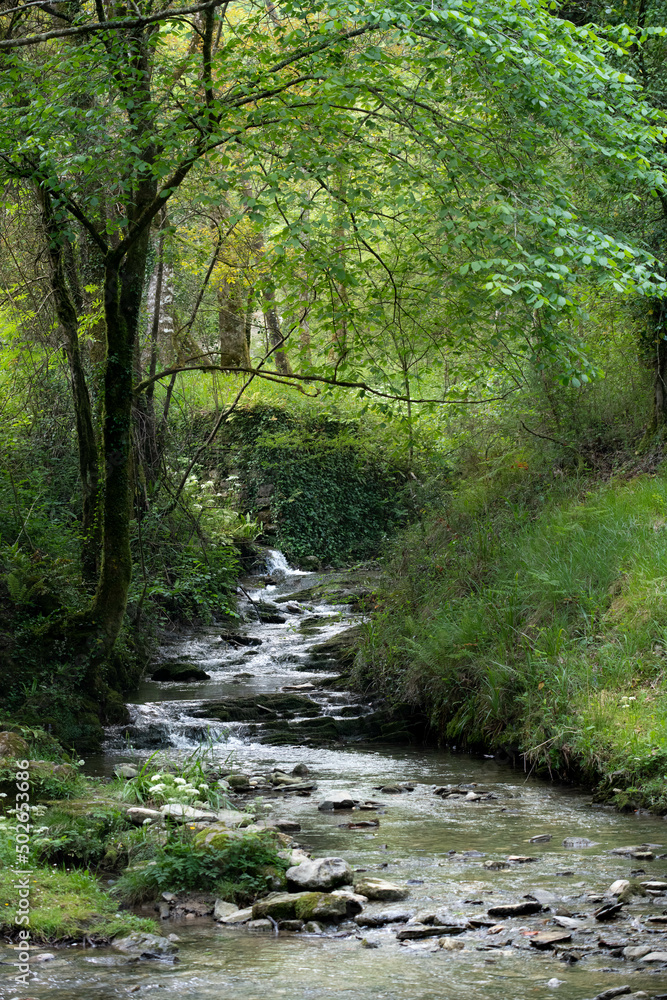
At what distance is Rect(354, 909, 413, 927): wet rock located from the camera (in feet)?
14.0

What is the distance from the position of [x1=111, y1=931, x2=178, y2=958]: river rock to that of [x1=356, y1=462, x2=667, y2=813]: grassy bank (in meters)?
3.58

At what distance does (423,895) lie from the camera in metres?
4.60

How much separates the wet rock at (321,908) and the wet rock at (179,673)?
7.46 m

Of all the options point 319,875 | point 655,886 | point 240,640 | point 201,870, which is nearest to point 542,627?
point 655,886

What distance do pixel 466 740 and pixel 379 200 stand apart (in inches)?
207

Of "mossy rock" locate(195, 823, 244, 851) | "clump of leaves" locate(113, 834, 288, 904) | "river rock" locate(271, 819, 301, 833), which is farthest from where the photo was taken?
"river rock" locate(271, 819, 301, 833)

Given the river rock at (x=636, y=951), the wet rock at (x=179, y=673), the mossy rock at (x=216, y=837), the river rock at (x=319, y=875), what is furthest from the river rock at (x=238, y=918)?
the wet rock at (x=179, y=673)

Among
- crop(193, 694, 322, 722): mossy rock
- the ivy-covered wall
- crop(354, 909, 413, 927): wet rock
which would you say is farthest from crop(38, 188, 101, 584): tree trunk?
the ivy-covered wall

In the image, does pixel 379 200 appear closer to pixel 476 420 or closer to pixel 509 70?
pixel 509 70

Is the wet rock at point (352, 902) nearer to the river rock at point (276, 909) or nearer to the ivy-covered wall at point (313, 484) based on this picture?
the river rock at point (276, 909)

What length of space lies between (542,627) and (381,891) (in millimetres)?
4115

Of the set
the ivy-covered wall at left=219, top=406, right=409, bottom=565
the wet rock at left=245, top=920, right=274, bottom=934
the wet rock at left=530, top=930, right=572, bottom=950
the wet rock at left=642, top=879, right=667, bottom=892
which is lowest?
the wet rock at left=245, top=920, right=274, bottom=934

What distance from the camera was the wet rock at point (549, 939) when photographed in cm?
384

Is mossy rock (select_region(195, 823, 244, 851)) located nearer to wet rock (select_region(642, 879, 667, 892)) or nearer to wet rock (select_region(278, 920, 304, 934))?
wet rock (select_region(278, 920, 304, 934))
